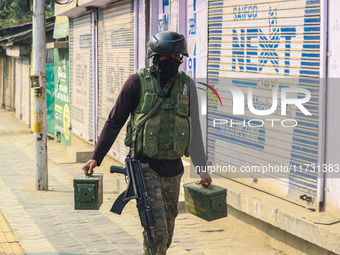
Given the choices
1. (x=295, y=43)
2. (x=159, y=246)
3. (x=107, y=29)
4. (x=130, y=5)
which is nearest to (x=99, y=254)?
(x=159, y=246)

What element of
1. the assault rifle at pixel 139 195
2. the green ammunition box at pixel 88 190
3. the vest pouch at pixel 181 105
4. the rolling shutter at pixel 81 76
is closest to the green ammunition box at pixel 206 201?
the assault rifle at pixel 139 195

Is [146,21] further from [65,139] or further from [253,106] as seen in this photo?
[65,139]

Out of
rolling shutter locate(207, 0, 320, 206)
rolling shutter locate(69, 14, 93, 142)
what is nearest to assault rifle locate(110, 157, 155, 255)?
rolling shutter locate(207, 0, 320, 206)

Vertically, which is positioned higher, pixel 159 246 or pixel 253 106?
pixel 253 106

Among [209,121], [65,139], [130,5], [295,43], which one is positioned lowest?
[65,139]

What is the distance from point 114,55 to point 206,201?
822cm

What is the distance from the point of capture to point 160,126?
4867 millimetres

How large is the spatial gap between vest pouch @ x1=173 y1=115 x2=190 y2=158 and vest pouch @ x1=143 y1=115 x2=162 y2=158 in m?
0.14

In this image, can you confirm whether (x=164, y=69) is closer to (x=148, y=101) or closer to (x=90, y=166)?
(x=148, y=101)

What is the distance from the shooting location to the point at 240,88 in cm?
772

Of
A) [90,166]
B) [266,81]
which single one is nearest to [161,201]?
[90,166]

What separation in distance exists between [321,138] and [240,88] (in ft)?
5.98

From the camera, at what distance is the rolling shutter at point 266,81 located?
6.33 metres

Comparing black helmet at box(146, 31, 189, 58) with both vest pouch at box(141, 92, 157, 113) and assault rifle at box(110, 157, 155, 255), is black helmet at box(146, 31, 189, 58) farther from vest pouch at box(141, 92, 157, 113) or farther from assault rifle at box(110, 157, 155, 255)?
assault rifle at box(110, 157, 155, 255)
